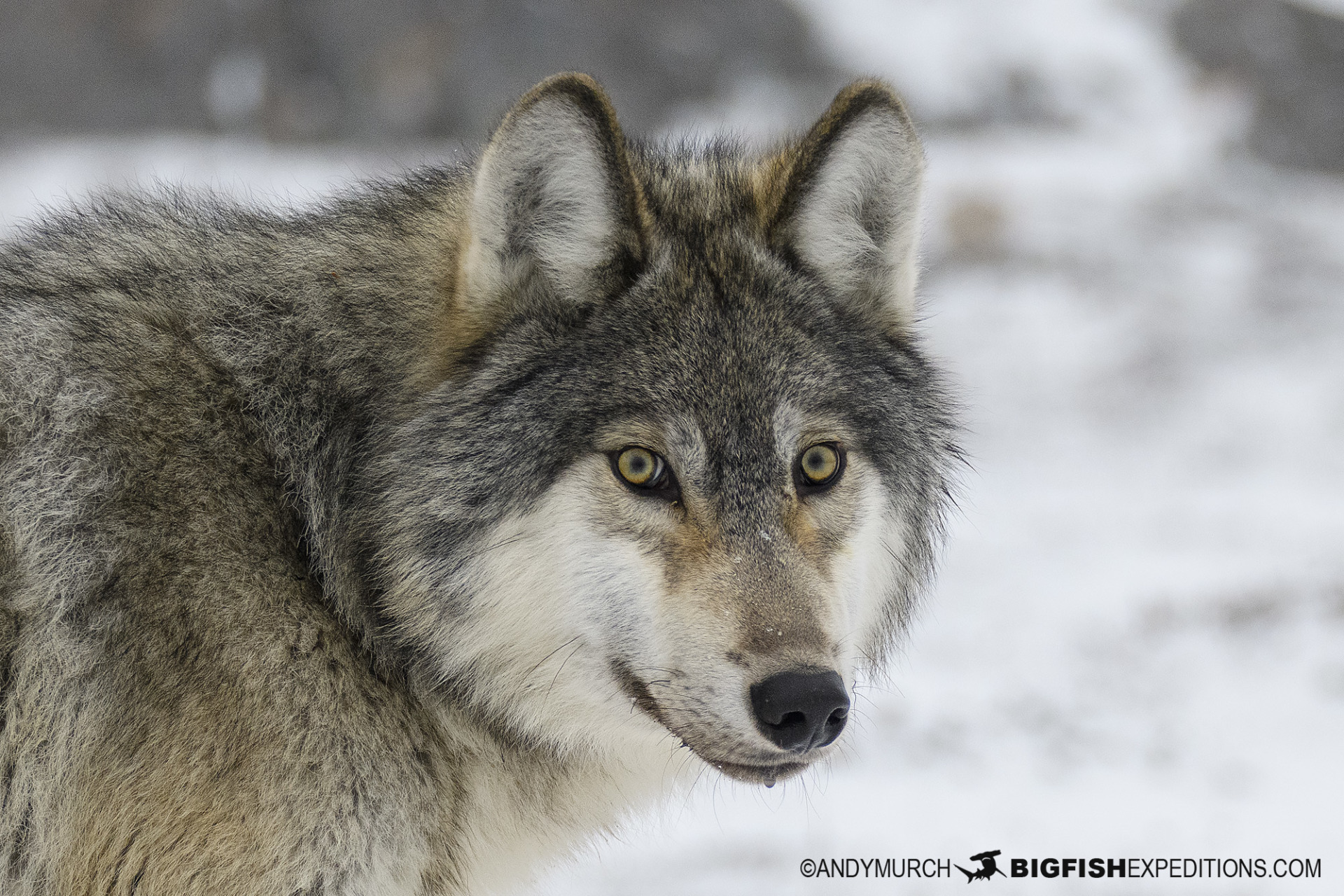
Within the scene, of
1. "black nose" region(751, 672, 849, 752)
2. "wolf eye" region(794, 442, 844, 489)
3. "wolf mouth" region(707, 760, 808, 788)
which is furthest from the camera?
"wolf eye" region(794, 442, 844, 489)

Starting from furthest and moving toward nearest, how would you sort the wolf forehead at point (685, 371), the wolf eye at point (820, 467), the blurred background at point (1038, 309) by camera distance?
the blurred background at point (1038, 309)
the wolf eye at point (820, 467)
the wolf forehead at point (685, 371)

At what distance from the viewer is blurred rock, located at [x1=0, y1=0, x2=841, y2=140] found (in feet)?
52.6

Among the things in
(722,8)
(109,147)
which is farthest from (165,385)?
(722,8)

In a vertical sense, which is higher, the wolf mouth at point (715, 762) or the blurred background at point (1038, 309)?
the wolf mouth at point (715, 762)

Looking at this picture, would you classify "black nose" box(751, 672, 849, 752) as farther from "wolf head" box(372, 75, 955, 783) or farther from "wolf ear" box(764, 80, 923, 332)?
"wolf ear" box(764, 80, 923, 332)

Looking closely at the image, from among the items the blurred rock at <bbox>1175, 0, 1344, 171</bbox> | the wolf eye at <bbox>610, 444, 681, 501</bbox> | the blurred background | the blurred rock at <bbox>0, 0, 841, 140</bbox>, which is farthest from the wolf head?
the blurred rock at <bbox>1175, 0, 1344, 171</bbox>

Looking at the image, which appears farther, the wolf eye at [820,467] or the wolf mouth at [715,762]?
the wolf eye at [820,467]

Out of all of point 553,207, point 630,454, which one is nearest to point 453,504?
point 630,454

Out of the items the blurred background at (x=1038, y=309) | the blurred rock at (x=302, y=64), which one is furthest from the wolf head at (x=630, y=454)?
the blurred rock at (x=302, y=64)

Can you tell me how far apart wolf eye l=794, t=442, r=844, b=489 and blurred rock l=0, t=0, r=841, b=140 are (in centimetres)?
1381

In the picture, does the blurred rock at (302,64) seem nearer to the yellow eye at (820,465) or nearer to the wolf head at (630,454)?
the wolf head at (630,454)

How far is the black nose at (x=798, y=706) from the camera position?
98.0 inches

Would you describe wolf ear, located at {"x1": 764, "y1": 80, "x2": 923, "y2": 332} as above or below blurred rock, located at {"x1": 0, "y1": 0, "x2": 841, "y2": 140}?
above

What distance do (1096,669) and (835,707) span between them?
4.88 metres
